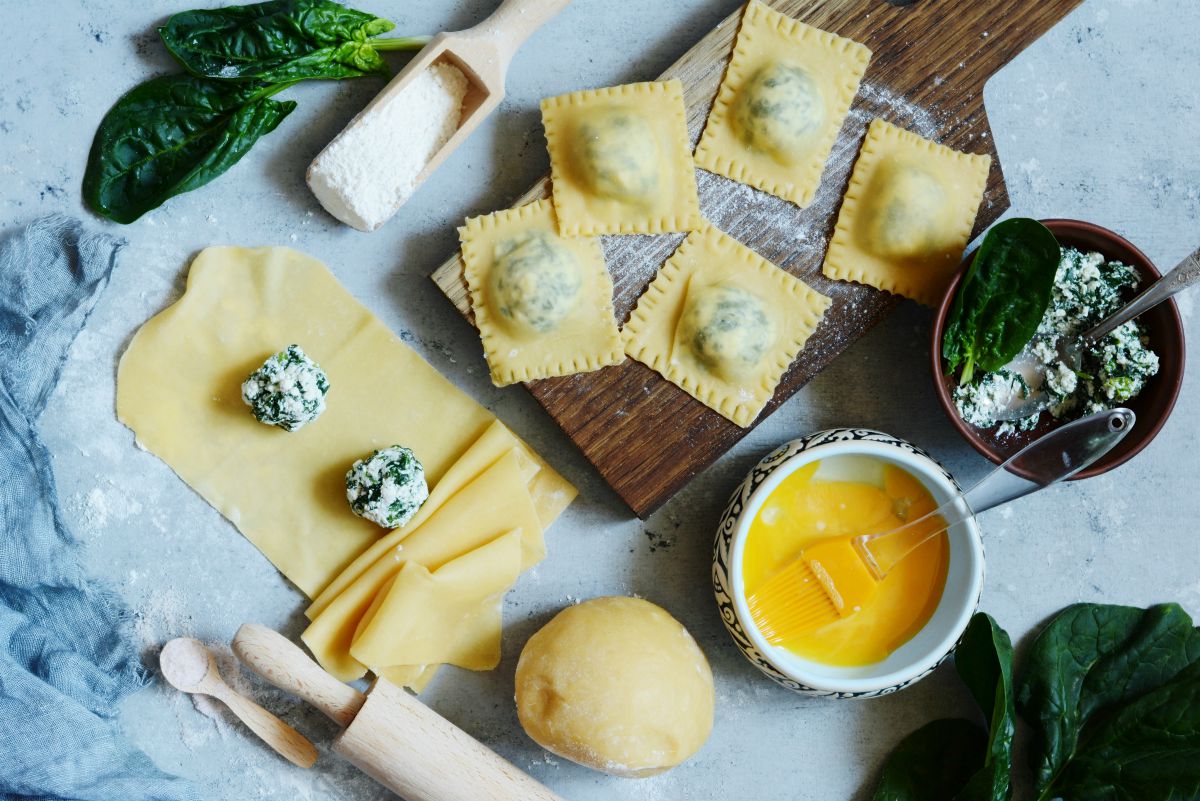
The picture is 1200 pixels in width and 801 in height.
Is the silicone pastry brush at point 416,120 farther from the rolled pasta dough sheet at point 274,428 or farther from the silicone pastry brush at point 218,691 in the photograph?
the silicone pastry brush at point 218,691

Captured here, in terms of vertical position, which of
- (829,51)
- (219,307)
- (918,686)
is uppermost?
(219,307)

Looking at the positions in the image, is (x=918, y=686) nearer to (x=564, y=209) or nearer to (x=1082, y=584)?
(x=1082, y=584)

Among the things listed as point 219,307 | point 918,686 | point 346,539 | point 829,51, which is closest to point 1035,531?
point 918,686

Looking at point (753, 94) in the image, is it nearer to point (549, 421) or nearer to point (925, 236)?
point (925, 236)

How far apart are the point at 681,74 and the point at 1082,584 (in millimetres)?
1662

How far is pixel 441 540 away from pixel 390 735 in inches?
18.3

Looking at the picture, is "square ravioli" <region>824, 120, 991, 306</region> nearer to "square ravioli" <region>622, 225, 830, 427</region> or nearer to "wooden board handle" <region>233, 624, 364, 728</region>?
"square ravioli" <region>622, 225, 830, 427</region>

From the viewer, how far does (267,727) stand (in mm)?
2291

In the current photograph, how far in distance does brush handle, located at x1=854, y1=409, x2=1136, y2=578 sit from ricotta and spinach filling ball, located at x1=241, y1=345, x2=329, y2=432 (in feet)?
4.33

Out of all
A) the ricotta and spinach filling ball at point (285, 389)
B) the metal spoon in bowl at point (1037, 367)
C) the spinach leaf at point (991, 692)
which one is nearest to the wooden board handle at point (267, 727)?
the ricotta and spinach filling ball at point (285, 389)

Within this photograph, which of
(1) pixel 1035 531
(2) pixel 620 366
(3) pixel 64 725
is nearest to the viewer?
(3) pixel 64 725

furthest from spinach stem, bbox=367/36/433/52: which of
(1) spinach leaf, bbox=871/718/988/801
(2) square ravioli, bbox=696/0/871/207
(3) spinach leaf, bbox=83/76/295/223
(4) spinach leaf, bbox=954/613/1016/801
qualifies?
(1) spinach leaf, bbox=871/718/988/801

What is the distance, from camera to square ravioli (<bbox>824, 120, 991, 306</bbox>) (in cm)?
229

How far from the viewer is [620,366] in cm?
230
